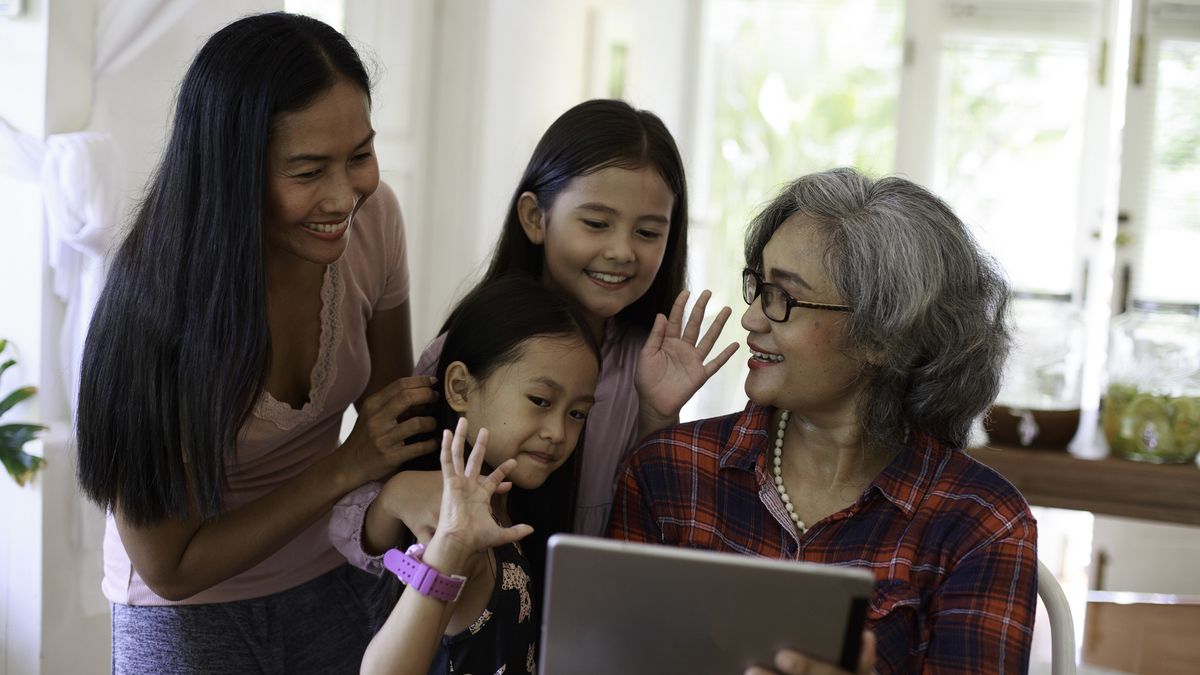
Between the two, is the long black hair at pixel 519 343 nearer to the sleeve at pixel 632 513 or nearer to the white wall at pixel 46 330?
the sleeve at pixel 632 513

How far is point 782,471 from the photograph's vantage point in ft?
5.57

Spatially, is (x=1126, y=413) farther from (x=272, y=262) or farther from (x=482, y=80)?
(x=482, y=80)

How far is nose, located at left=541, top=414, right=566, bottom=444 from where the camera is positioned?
61.6 inches

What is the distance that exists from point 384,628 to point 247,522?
12.6 inches

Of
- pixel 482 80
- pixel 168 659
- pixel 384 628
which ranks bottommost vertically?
pixel 168 659

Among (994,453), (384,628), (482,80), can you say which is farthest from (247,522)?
(482,80)

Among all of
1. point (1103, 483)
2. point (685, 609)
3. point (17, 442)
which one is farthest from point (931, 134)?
point (685, 609)

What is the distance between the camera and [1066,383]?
299 centimetres

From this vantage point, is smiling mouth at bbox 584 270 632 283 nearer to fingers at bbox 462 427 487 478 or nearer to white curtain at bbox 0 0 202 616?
fingers at bbox 462 427 487 478

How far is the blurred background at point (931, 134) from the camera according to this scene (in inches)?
154

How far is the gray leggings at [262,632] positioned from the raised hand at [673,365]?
49 centimetres

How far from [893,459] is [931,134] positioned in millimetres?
3559

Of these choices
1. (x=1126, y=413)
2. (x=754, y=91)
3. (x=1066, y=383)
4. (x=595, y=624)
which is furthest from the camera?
(x=754, y=91)

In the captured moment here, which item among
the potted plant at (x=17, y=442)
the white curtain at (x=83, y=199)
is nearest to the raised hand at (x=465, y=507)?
the white curtain at (x=83, y=199)
